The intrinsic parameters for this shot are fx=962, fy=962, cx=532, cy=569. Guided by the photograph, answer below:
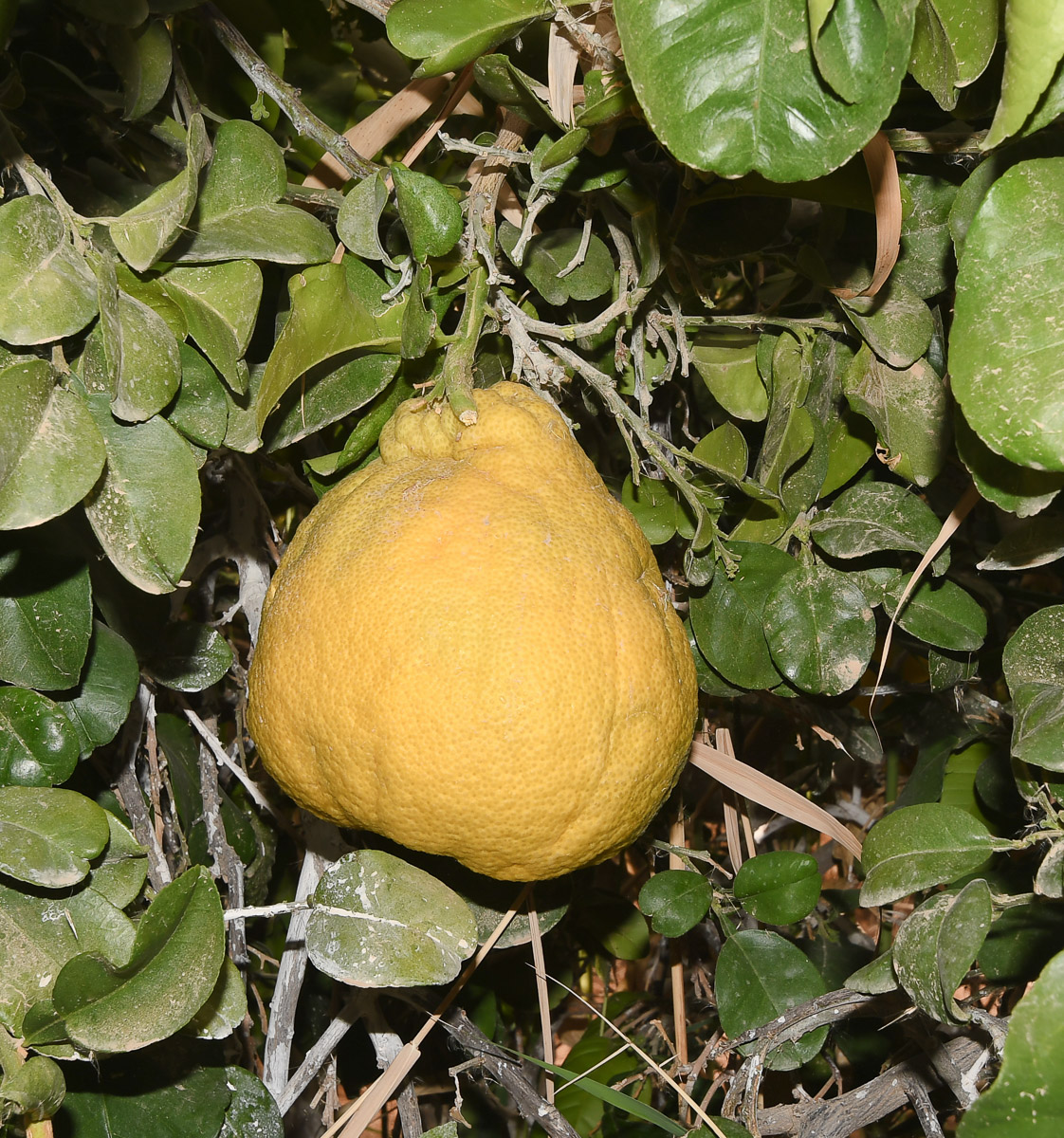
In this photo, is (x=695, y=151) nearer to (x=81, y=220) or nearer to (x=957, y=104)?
(x=957, y=104)

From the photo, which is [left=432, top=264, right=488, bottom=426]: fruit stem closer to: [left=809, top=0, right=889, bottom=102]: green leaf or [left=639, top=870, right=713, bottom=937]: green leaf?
[left=809, top=0, right=889, bottom=102]: green leaf

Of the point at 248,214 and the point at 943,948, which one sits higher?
the point at 248,214

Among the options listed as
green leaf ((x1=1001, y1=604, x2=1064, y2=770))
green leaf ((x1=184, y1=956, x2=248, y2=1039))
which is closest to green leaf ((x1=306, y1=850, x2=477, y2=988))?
green leaf ((x1=184, y1=956, x2=248, y2=1039))

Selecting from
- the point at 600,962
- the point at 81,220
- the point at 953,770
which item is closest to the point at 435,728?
the point at 81,220

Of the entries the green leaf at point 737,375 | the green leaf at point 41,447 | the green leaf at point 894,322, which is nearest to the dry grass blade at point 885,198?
the green leaf at point 894,322

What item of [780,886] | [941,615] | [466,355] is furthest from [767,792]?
[466,355]

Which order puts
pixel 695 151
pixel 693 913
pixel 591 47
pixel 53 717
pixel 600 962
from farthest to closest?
pixel 600 962 → pixel 693 913 → pixel 53 717 → pixel 591 47 → pixel 695 151

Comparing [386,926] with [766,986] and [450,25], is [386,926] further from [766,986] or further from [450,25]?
[450,25]
